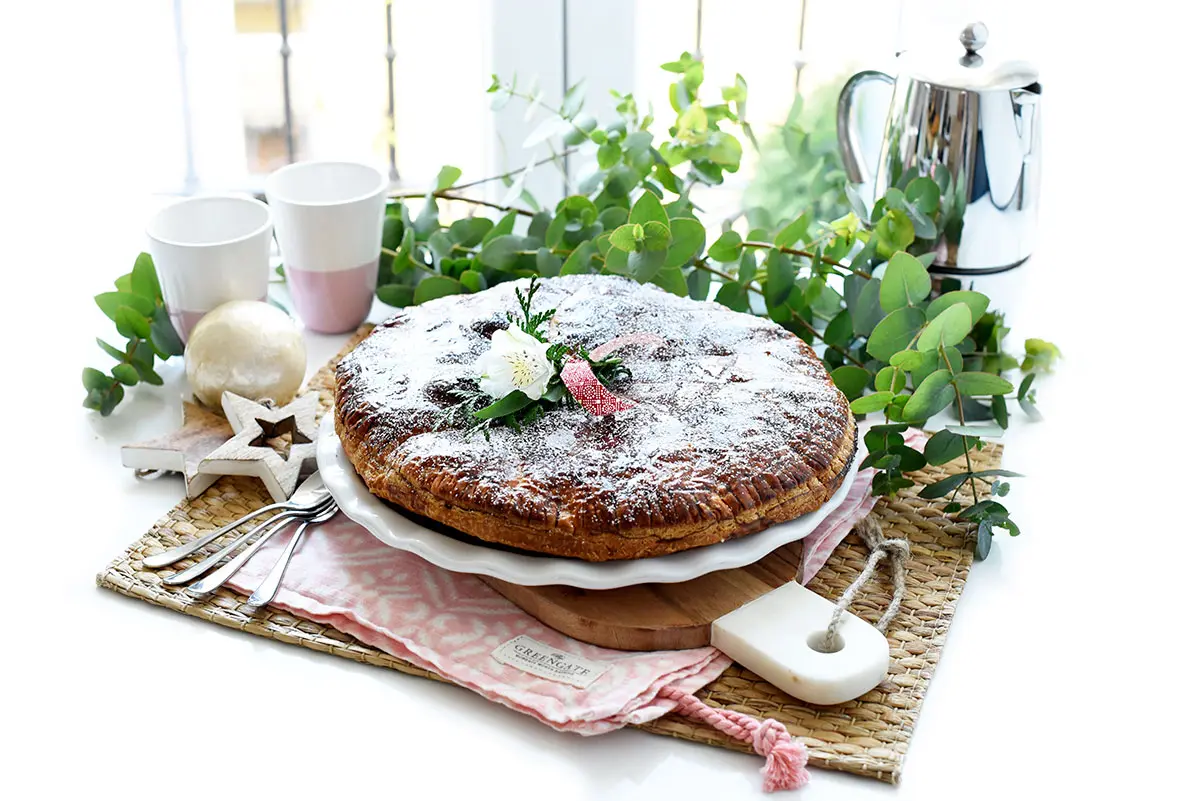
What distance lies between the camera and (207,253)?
1289mm

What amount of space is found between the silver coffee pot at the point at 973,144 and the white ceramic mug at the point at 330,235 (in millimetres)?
624

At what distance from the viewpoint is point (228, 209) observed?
140 cm

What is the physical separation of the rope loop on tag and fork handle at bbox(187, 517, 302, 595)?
0.51 meters

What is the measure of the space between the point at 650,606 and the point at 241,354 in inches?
22.2

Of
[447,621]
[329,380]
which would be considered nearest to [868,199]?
[329,380]

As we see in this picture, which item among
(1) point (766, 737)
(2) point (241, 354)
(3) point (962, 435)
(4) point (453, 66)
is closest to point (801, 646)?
(1) point (766, 737)

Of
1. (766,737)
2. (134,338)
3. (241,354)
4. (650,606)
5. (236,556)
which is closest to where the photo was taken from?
(766,737)

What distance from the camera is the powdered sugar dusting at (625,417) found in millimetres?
941

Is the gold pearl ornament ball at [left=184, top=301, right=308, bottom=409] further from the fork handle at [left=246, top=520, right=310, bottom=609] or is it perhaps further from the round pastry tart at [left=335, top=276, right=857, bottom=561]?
the fork handle at [left=246, top=520, right=310, bottom=609]

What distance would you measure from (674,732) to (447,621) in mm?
215

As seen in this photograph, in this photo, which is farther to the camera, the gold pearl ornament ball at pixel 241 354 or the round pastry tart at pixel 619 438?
the gold pearl ornament ball at pixel 241 354

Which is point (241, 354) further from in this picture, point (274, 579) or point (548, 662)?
point (548, 662)

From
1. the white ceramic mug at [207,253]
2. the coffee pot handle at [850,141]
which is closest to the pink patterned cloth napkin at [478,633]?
A: the white ceramic mug at [207,253]

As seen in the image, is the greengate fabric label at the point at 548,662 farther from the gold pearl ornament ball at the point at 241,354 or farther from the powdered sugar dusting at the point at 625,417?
the gold pearl ornament ball at the point at 241,354
